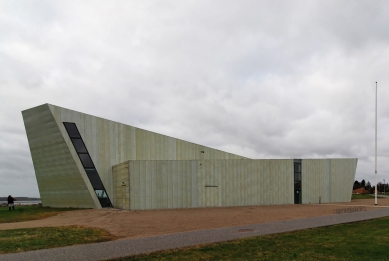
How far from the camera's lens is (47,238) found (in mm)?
11336

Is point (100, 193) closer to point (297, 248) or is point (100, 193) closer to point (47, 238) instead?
point (47, 238)

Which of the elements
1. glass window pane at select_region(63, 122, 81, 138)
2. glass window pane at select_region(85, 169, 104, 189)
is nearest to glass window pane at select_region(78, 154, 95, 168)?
glass window pane at select_region(85, 169, 104, 189)

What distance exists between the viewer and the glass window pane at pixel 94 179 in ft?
94.7

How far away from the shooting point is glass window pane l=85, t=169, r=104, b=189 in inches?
1136

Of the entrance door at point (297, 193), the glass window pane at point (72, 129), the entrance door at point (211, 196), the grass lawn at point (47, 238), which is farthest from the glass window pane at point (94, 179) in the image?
the entrance door at point (297, 193)

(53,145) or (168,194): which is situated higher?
(53,145)

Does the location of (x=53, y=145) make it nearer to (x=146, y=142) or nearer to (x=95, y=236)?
(x=146, y=142)

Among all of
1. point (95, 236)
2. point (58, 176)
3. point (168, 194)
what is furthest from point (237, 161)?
point (95, 236)

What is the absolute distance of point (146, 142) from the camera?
3331cm

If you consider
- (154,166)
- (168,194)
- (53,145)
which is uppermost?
(53,145)

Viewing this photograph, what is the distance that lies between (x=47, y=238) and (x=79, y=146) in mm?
18215

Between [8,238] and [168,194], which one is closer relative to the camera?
[8,238]

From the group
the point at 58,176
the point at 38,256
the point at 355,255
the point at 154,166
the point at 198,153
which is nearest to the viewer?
the point at 355,255

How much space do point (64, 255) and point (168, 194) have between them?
1886cm
